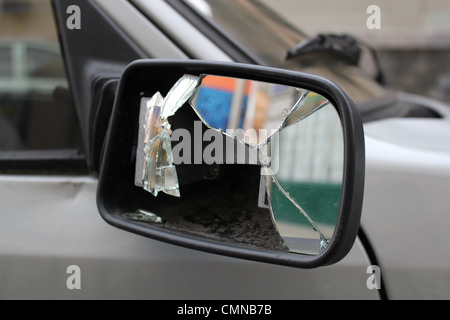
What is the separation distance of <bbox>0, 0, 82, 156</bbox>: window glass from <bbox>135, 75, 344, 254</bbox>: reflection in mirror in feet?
3.38

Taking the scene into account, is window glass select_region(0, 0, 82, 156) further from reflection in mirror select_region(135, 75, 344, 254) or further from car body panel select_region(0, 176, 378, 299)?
reflection in mirror select_region(135, 75, 344, 254)

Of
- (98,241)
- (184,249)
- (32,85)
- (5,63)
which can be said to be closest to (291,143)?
(184,249)

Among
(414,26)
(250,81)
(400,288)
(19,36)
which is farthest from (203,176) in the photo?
(414,26)

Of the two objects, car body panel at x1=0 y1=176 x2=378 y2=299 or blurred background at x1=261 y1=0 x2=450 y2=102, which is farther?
blurred background at x1=261 y1=0 x2=450 y2=102

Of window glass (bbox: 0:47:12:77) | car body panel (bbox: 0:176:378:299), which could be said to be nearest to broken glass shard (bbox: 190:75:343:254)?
car body panel (bbox: 0:176:378:299)

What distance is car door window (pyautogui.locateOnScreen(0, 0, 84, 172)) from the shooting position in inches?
93.8

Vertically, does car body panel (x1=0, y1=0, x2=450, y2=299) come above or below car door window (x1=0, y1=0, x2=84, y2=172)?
below

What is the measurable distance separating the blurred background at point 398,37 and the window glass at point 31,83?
6.33 meters

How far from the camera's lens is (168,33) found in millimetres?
1283

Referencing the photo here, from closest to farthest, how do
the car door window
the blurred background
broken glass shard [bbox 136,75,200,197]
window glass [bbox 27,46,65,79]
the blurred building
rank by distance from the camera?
broken glass shard [bbox 136,75,200,197], the car door window, the blurred building, window glass [bbox 27,46,65,79], the blurred background

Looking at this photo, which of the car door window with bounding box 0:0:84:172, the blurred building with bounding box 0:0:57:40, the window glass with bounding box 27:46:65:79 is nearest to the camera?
the car door window with bounding box 0:0:84:172

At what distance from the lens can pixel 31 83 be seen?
323 cm

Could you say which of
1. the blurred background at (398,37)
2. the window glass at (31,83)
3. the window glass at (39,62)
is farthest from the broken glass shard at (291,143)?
the blurred background at (398,37)

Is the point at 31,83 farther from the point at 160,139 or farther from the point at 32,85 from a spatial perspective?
the point at 160,139
